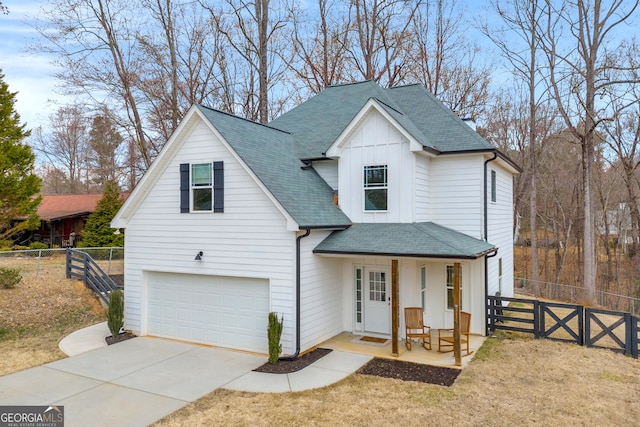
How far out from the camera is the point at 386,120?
37.8 ft

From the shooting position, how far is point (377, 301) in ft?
38.5

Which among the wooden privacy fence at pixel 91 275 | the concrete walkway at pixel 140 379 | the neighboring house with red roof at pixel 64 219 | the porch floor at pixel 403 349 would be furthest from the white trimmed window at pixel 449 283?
the neighboring house with red roof at pixel 64 219

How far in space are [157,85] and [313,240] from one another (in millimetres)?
18236

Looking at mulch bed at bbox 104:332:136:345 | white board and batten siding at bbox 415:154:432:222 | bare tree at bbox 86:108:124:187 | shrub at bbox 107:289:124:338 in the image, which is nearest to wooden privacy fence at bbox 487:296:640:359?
white board and batten siding at bbox 415:154:432:222

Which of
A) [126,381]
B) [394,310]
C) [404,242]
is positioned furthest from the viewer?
[404,242]

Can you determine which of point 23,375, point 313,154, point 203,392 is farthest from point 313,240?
point 23,375

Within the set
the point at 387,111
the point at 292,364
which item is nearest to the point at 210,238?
the point at 292,364

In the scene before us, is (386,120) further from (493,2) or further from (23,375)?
(493,2)

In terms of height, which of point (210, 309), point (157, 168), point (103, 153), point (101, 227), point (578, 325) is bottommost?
point (578, 325)

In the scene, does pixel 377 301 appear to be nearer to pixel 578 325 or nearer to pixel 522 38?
pixel 578 325

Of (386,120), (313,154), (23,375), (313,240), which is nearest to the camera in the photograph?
(23,375)

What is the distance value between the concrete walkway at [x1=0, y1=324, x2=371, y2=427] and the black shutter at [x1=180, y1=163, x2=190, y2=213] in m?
3.70

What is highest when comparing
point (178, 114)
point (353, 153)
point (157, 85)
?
point (157, 85)

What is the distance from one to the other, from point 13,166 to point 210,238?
16.7 metres
